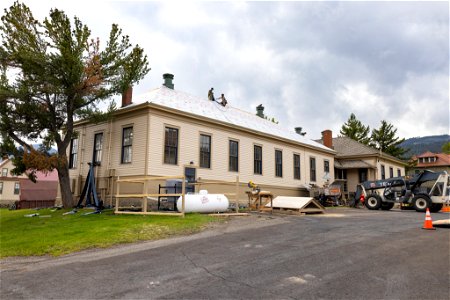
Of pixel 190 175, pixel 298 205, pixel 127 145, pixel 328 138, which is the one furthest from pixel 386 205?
pixel 127 145

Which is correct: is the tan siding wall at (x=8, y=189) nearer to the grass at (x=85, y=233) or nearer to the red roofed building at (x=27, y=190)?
the red roofed building at (x=27, y=190)

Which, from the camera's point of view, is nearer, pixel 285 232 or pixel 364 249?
pixel 364 249

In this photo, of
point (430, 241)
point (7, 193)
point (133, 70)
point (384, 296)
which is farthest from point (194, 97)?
point (7, 193)

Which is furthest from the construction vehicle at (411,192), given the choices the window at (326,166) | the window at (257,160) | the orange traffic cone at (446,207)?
the window at (257,160)

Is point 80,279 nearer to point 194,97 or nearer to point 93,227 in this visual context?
point 93,227

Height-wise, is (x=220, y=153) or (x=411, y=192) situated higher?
(x=220, y=153)

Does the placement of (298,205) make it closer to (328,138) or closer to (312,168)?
(312,168)

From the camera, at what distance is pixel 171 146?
18359 millimetres

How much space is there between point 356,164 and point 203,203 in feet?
79.7

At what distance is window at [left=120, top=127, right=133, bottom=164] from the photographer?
18250 mm

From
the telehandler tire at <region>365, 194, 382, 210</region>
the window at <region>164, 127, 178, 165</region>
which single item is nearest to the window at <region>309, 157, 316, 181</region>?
the telehandler tire at <region>365, 194, 382, 210</region>

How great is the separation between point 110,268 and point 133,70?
13.0 m

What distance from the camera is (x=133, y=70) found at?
1778 centimetres

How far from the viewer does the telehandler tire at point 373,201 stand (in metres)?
22.0
